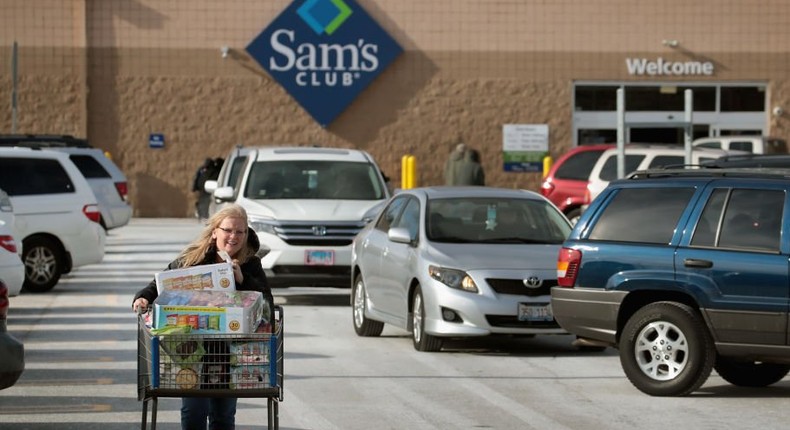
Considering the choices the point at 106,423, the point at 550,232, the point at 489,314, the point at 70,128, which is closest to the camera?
the point at 106,423

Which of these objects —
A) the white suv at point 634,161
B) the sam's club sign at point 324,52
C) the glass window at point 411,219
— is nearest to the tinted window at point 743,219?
the glass window at point 411,219

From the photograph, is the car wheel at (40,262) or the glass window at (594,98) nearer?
the car wheel at (40,262)

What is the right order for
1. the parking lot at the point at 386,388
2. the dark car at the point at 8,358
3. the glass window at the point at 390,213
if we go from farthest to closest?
the glass window at the point at 390,213
the parking lot at the point at 386,388
the dark car at the point at 8,358

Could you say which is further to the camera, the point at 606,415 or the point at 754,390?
the point at 754,390

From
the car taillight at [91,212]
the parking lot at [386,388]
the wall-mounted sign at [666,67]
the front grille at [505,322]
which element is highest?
the wall-mounted sign at [666,67]

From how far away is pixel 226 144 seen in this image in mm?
42062

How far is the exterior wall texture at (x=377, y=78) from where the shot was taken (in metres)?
41.5

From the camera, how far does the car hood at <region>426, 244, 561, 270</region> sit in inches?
583

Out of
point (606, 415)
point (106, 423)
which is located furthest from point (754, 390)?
point (106, 423)

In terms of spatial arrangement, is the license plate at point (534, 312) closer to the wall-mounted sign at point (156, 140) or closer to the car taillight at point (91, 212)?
the car taillight at point (91, 212)

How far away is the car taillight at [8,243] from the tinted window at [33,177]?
5.00m

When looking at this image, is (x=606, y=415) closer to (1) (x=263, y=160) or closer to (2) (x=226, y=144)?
(1) (x=263, y=160)

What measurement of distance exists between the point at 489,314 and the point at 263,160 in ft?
22.8

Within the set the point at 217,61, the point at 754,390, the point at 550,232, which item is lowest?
the point at 754,390
